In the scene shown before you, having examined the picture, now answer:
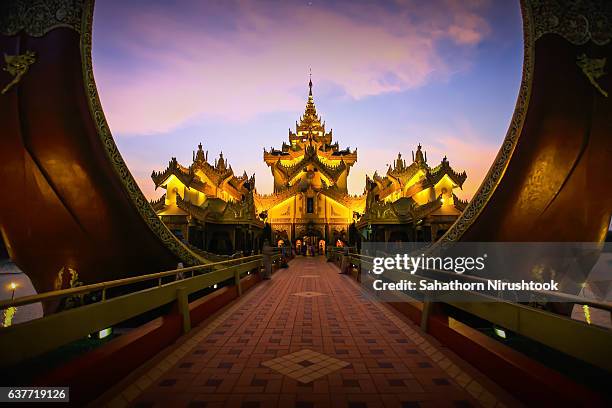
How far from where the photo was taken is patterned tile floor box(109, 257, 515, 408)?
10.2ft

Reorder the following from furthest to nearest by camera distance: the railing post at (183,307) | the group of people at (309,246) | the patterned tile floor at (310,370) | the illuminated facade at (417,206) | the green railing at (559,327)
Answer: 1. the group of people at (309,246)
2. the illuminated facade at (417,206)
3. the railing post at (183,307)
4. the patterned tile floor at (310,370)
5. the green railing at (559,327)

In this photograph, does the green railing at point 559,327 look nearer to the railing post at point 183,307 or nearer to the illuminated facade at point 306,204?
the railing post at point 183,307

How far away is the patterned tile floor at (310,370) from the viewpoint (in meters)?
3.12

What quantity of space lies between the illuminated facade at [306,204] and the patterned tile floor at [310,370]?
1668cm

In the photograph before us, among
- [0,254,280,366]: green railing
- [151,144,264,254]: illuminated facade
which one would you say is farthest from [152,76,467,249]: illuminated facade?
[0,254,280,366]: green railing

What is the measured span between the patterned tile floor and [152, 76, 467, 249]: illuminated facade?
16.7 meters

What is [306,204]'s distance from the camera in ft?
112

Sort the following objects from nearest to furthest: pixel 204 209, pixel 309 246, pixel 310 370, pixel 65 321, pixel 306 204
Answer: pixel 65 321 < pixel 310 370 < pixel 204 209 < pixel 306 204 < pixel 309 246

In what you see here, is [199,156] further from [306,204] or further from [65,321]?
[65,321]

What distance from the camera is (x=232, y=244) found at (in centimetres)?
2344

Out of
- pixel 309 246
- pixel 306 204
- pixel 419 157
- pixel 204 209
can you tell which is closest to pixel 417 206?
pixel 419 157

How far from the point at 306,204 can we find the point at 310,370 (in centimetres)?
3041

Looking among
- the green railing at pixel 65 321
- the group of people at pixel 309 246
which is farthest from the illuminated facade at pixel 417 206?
the green railing at pixel 65 321

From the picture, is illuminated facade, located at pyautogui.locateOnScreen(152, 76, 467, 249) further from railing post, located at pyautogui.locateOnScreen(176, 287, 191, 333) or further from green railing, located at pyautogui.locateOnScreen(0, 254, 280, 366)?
green railing, located at pyautogui.locateOnScreen(0, 254, 280, 366)
